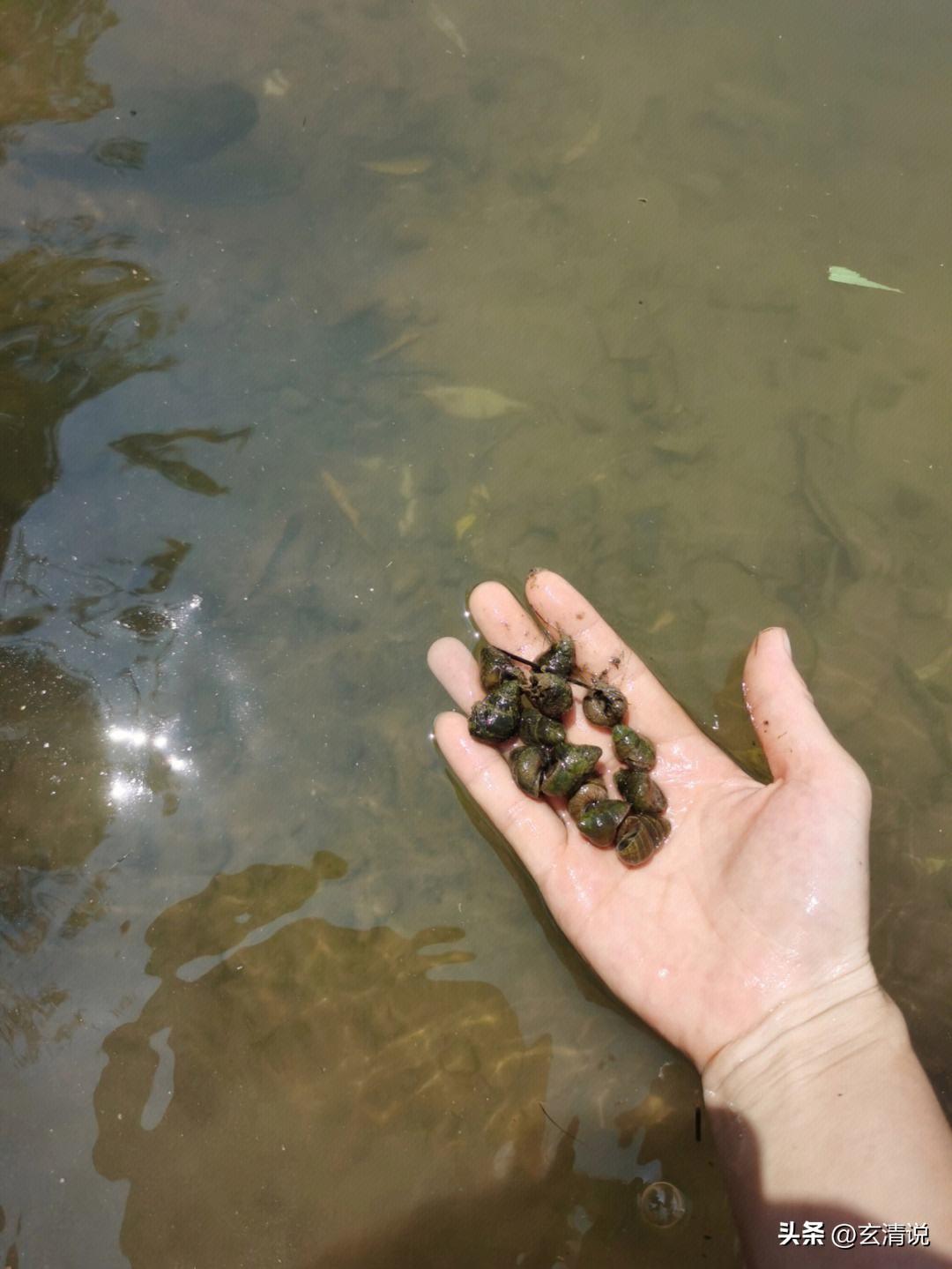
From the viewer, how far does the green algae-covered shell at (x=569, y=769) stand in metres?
4.17

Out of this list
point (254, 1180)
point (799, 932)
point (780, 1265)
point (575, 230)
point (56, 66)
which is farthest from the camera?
point (56, 66)

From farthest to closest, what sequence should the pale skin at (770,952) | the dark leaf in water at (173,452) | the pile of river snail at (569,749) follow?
1. the dark leaf in water at (173,452)
2. the pile of river snail at (569,749)
3. the pale skin at (770,952)

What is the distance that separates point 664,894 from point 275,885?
1.85 meters

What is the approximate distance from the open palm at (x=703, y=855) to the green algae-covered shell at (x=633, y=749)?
154 mm

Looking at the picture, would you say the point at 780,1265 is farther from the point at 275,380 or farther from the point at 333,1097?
the point at 275,380

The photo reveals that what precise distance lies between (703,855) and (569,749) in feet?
2.43

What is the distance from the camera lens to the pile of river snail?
407 cm

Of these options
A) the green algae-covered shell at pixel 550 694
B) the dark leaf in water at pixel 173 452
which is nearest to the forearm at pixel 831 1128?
the green algae-covered shell at pixel 550 694

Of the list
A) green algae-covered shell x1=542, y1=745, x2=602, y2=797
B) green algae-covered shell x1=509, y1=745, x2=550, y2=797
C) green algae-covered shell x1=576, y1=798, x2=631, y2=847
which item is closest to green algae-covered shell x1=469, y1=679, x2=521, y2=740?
green algae-covered shell x1=509, y1=745, x2=550, y2=797

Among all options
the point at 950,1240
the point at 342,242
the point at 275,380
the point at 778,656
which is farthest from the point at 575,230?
the point at 950,1240

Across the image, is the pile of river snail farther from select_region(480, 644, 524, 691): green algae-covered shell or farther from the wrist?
the wrist

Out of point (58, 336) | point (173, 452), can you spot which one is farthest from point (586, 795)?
point (58, 336)

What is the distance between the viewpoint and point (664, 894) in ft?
13.2

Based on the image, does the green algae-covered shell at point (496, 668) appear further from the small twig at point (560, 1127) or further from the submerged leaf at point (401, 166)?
the submerged leaf at point (401, 166)
